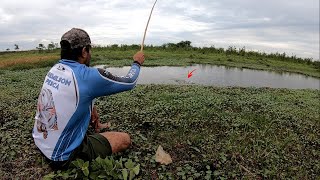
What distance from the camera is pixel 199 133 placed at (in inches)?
276

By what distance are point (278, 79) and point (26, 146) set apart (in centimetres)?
1566

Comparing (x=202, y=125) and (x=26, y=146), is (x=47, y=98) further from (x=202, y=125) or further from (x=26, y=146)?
A: (x=202, y=125)

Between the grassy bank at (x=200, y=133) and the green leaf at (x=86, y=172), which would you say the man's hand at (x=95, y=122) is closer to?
the grassy bank at (x=200, y=133)

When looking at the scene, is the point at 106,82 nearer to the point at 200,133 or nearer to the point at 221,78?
the point at 200,133

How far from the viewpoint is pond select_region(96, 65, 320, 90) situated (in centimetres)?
1585

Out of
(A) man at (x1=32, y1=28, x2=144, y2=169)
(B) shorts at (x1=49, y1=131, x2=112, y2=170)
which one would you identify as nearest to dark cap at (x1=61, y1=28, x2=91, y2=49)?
(A) man at (x1=32, y1=28, x2=144, y2=169)

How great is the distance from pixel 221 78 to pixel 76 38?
13.5m

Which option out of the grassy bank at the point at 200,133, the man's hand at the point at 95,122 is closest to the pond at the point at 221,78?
the grassy bank at the point at 200,133

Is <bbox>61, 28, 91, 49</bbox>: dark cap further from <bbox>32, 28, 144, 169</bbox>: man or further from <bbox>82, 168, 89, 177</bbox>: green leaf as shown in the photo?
<bbox>82, 168, 89, 177</bbox>: green leaf

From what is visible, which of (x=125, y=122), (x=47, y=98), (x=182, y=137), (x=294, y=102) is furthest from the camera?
(x=294, y=102)

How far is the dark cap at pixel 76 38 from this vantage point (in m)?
4.45

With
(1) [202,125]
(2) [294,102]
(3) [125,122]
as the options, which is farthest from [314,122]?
(3) [125,122]

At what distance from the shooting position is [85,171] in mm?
4609

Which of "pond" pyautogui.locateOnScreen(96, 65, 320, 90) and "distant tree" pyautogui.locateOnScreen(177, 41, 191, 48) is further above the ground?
"distant tree" pyautogui.locateOnScreen(177, 41, 191, 48)
